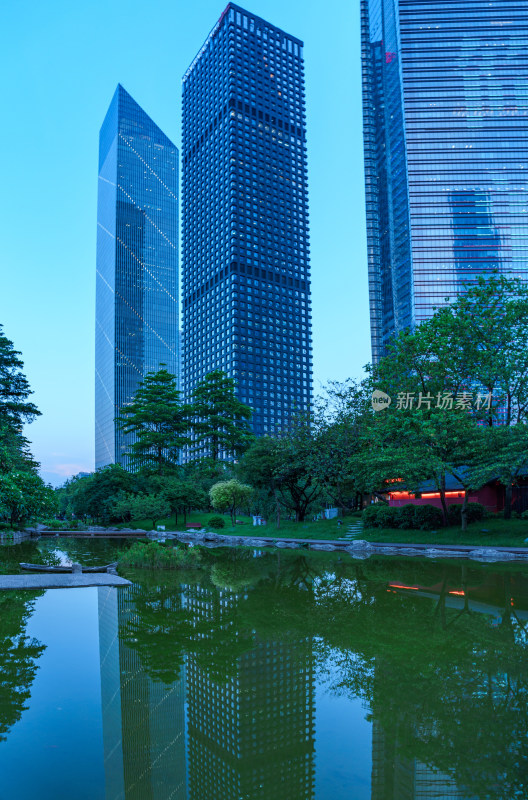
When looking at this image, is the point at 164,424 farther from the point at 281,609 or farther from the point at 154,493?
the point at 281,609

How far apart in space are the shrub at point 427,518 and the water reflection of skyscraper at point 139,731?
1116 inches

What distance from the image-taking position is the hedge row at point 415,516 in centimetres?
3456

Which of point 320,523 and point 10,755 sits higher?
point 10,755

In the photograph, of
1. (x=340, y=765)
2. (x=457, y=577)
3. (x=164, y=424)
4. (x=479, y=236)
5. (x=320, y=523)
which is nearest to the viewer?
(x=340, y=765)

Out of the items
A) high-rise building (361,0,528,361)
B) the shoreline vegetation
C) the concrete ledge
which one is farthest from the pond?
high-rise building (361,0,528,361)

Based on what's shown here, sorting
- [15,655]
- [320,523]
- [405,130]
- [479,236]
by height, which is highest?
[405,130]

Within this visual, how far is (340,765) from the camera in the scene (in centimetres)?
577

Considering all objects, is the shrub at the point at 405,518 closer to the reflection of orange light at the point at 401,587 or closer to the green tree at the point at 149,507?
the reflection of orange light at the point at 401,587

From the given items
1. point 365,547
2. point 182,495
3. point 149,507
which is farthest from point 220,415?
point 365,547

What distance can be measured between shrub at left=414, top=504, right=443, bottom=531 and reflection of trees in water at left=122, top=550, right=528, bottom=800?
14.3 metres

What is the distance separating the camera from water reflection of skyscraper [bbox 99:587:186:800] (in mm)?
5559

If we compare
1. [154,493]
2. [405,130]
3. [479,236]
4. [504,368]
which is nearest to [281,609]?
[504,368]

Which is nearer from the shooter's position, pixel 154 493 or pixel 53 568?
pixel 53 568

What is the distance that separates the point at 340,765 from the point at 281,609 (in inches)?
325
